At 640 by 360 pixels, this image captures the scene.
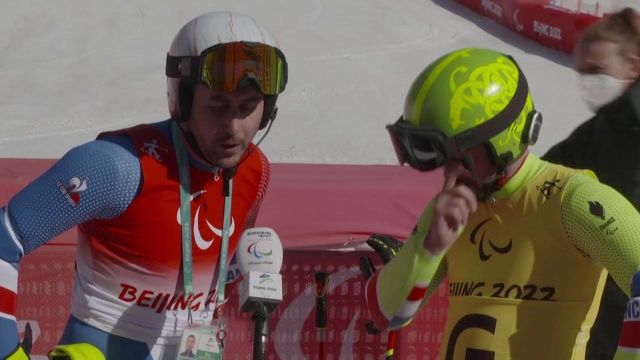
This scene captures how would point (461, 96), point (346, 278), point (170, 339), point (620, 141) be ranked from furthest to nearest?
point (346, 278)
point (620, 141)
point (170, 339)
point (461, 96)

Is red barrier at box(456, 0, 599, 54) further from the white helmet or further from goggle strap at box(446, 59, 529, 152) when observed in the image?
goggle strap at box(446, 59, 529, 152)

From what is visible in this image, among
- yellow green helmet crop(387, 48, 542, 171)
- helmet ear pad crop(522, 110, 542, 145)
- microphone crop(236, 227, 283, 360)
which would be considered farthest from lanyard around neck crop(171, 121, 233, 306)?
helmet ear pad crop(522, 110, 542, 145)

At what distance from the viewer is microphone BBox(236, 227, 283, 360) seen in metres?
3.35

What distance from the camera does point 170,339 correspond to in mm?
3443

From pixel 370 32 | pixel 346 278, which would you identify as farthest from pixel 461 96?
pixel 370 32

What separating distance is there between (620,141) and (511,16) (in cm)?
1633

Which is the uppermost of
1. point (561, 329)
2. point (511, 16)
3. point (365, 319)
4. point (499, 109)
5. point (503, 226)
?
point (499, 109)

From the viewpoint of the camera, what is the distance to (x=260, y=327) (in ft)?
11.2

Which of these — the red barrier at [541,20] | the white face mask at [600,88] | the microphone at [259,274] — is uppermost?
the white face mask at [600,88]

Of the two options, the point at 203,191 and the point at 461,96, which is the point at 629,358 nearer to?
→ the point at 461,96

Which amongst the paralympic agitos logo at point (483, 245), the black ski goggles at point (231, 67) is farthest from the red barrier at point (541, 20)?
the paralympic agitos logo at point (483, 245)

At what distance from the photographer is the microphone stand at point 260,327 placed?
336cm

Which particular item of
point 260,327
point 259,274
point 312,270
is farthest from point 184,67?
point 312,270

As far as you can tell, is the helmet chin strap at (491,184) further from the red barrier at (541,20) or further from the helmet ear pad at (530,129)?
the red barrier at (541,20)
